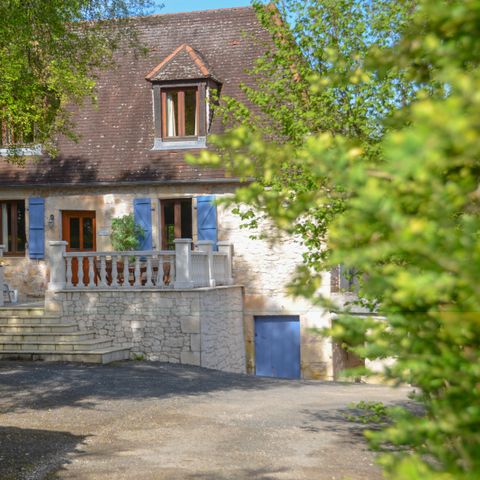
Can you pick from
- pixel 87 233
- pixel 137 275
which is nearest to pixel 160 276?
pixel 137 275

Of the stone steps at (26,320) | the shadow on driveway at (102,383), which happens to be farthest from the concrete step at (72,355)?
the stone steps at (26,320)

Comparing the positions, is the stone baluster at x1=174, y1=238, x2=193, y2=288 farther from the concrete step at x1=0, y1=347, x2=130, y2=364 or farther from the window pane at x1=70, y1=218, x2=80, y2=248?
the window pane at x1=70, y1=218, x2=80, y2=248

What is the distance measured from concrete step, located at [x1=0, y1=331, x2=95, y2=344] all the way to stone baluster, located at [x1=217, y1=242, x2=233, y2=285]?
12.2 feet

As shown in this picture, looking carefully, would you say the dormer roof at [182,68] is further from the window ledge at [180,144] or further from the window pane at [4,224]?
the window pane at [4,224]

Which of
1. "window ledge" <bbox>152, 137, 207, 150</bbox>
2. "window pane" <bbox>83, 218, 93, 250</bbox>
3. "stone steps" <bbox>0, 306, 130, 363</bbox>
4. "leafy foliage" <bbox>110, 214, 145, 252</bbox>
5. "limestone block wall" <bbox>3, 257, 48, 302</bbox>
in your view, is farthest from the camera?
"window pane" <bbox>83, 218, 93, 250</bbox>

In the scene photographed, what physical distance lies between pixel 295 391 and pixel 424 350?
12.3m

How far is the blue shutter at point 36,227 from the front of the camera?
2127 centimetres

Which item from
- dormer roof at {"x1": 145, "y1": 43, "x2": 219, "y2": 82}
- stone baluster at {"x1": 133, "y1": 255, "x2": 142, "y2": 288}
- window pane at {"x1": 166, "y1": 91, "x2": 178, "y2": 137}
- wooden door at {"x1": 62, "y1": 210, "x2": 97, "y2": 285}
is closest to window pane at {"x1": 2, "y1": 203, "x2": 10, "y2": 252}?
wooden door at {"x1": 62, "y1": 210, "x2": 97, "y2": 285}

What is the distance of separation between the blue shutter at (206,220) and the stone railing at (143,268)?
100cm

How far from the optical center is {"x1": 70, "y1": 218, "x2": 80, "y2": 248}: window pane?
2158cm

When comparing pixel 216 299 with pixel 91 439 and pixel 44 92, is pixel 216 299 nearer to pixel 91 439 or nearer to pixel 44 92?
pixel 44 92

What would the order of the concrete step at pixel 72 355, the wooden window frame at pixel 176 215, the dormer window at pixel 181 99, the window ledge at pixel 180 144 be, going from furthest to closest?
the wooden window frame at pixel 176 215, the window ledge at pixel 180 144, the dormer window at pixel 181 99, the concrete step at pixel 72 355

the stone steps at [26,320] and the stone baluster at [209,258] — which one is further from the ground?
the stone baluster at [209,258]

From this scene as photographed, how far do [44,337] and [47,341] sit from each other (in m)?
0.21
